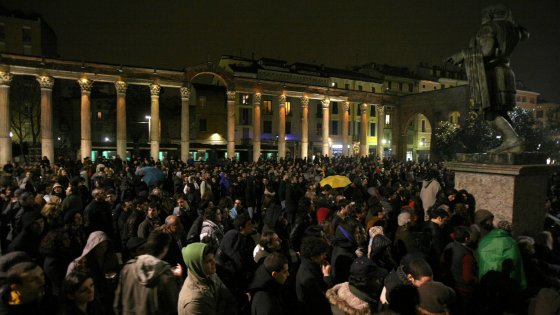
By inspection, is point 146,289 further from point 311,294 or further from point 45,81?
point 45,81

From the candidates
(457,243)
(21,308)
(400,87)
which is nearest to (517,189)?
(457,243)

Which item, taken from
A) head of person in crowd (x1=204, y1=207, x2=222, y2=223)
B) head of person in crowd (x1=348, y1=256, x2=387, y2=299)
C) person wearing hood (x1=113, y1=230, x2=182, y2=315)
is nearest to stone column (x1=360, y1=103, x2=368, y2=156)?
head of person in crowd (x1=204, y1=207, x2=222, y2=223)

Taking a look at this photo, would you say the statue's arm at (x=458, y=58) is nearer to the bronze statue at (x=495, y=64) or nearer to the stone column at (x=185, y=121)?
the bronze statue at (x=495, y=64)

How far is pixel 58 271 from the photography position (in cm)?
415

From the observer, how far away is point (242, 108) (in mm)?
45406

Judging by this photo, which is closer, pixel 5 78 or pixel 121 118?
pixel 5 78

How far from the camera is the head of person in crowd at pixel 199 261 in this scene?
3215mm

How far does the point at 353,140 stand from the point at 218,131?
2051 cm

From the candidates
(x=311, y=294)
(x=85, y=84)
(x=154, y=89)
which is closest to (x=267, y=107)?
(x=154, y=89)

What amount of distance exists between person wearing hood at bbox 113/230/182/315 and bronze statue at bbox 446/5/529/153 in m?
5.70

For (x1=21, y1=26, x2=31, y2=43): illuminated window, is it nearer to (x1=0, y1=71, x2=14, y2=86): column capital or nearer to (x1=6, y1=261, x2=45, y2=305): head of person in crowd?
(x1=0, y1=71, x2=14, y2=86): column capital

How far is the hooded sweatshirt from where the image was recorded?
3.24 m

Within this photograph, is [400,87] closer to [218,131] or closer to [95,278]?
[218,131]

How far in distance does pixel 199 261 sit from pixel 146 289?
0.56 m
